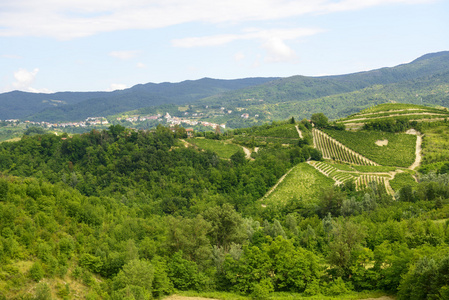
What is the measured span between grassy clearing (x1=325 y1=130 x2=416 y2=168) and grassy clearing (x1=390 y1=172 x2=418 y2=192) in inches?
397

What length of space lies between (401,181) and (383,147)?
23.2 meters

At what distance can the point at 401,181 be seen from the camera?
212ft

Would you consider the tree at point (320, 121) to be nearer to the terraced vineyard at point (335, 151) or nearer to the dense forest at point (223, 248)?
the terraced vineyard at point (335, 151)

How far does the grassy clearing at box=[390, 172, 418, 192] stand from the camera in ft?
205

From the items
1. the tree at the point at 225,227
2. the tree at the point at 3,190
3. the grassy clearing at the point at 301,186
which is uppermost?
the tree at the point at 3,190

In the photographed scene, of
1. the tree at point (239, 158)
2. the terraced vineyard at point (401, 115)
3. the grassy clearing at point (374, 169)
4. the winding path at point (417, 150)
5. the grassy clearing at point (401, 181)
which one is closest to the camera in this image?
the grassy clearing at point (401, 181)

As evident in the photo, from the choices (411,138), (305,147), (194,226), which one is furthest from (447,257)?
(411,138)

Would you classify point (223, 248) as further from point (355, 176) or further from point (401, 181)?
point (401, 181)

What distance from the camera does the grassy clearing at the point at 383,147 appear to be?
262 ft

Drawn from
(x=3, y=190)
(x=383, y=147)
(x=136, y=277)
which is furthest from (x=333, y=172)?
(x=3, y=190)

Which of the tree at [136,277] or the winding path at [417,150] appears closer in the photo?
the tree at [136,277]

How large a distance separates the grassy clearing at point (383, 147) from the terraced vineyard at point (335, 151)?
1127mm

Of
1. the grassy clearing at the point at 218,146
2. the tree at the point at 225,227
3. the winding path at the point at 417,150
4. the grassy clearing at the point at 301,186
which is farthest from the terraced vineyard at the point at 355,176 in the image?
the tree at the point at 225,227

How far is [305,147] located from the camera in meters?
83.7
